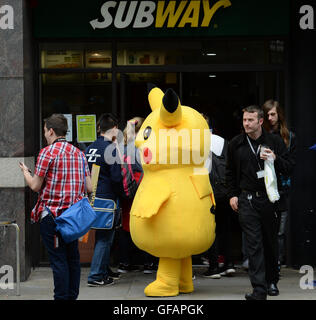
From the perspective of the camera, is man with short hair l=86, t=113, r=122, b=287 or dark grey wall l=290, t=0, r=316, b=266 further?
dark grey wall l=290, t=0, r=316, b=266

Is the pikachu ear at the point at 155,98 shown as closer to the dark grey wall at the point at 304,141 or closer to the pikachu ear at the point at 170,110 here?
the pikachu ear at the point at 170,110

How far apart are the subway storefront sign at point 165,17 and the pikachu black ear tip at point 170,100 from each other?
2722 mm

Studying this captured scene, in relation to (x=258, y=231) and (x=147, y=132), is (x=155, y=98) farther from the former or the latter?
(x=258, y=231)

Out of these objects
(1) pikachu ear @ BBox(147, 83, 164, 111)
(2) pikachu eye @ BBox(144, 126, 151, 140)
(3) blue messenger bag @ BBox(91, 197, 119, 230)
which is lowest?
(3) blue messenger bag @ BBox(91, 197, 119, 230)

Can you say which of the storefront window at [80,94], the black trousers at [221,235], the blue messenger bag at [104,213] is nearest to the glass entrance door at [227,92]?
the storefront window at [80,94]

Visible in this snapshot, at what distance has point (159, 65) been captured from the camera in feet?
30.1

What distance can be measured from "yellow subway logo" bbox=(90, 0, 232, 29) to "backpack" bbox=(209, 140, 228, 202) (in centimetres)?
199

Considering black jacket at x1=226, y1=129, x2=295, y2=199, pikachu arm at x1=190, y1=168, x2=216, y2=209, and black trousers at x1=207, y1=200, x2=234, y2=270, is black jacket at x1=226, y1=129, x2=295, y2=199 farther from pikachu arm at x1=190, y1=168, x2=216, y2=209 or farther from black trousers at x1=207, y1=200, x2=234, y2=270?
black trousers at x1=207, y1=200, x2=234, y2=270

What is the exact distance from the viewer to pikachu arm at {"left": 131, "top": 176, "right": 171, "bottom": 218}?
668cm

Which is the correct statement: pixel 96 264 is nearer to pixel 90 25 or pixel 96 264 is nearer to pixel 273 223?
pixel 273 223

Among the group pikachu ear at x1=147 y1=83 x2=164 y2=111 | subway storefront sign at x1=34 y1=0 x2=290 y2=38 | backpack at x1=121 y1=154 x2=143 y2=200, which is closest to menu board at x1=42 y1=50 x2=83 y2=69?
subway storefront sign at x1=34 y1=0 x2=290 y2=38

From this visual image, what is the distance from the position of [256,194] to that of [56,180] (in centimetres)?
223

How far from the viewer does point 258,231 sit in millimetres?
6965

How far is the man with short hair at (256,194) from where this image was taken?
6957 millimetres
